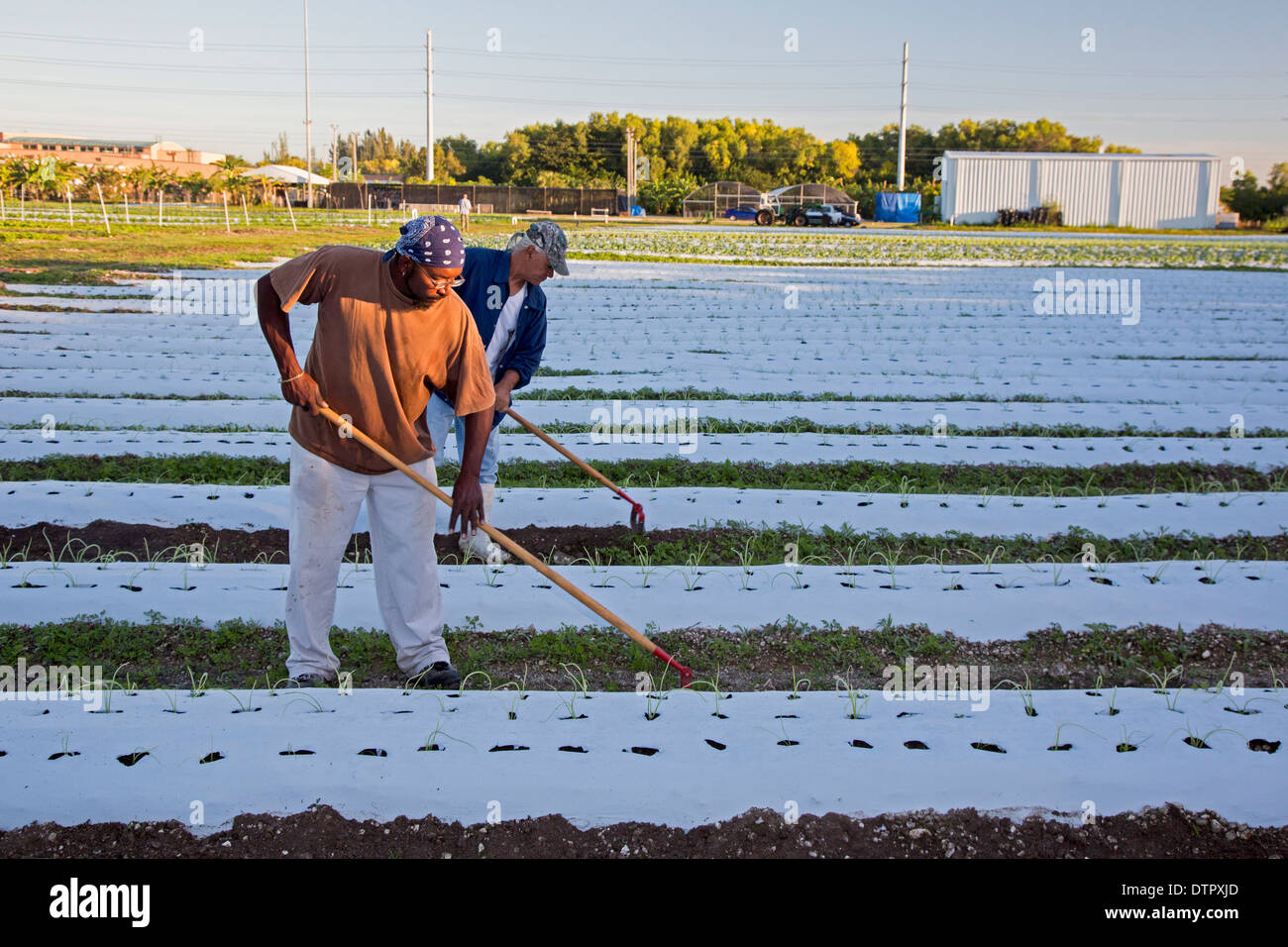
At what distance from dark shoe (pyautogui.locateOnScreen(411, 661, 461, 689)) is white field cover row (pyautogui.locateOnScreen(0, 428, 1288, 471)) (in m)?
2.72

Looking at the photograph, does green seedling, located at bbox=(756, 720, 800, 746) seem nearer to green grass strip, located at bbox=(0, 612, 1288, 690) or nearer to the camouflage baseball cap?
green grass strip, located at bbox=(0, 612, 1288, 690)

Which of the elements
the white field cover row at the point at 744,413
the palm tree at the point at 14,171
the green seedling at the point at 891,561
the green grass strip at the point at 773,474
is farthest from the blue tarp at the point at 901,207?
the green seedling at the point at 891,561

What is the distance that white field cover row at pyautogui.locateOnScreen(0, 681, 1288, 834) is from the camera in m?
2.79

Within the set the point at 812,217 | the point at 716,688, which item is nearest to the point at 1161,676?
the point at 716,688

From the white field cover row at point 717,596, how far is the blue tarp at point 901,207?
140 ft

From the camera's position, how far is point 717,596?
4.25m

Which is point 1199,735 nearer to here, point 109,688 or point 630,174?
point 109,688

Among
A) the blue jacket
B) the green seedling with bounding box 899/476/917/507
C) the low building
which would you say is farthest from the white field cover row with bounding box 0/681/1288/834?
the low building

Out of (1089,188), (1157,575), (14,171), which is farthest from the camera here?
(1089,188)

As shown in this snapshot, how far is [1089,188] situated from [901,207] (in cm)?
768

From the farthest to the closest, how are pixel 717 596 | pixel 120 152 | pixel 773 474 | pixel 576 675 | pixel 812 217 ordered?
1. pixel 120 152
2. pixel 812 217
3. pixel 773 474
4. pixel 717 596
5. pixel 576 675

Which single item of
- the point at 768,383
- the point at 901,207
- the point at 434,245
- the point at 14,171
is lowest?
the point at 768,383
